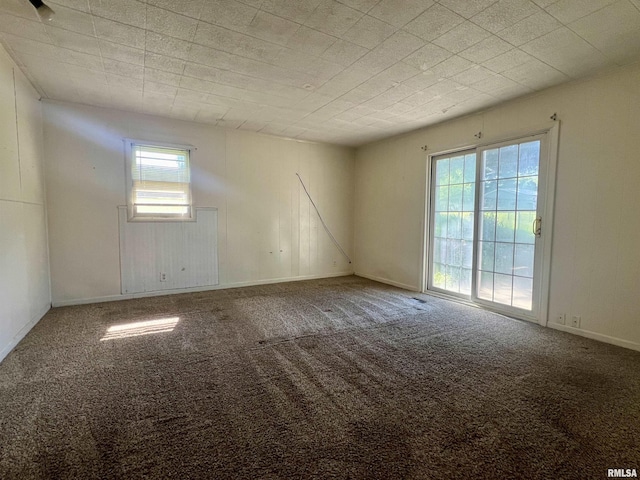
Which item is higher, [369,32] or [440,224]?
[369,32]

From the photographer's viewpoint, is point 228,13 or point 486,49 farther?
point 486,49

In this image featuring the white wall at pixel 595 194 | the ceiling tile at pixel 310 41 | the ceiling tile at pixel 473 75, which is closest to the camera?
the ceiling tile at pixel 310 41

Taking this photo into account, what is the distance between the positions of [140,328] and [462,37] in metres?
4.15

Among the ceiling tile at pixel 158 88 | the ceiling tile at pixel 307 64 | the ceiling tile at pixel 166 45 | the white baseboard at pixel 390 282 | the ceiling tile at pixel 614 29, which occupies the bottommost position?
the white baseboard at pixel 390 282

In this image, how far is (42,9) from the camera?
210 cm

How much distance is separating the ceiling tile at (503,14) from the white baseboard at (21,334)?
4.60 meters

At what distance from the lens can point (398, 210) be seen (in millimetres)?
5484

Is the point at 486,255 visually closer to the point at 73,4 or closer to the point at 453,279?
the point at 453,279

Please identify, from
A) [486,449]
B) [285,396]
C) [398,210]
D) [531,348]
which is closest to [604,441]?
[486,449]

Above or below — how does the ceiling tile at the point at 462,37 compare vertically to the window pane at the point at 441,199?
above

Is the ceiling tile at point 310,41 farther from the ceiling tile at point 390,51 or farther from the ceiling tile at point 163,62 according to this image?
the ceiling tile at point 163,62

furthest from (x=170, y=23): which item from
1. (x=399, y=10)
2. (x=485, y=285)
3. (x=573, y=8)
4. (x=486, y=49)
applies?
(x=485, y=285)

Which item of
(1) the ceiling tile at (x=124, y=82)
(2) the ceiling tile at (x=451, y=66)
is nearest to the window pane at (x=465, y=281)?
(2) the ceiling tile at (x=451, y=66)

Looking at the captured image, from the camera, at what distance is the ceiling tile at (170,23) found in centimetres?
222
